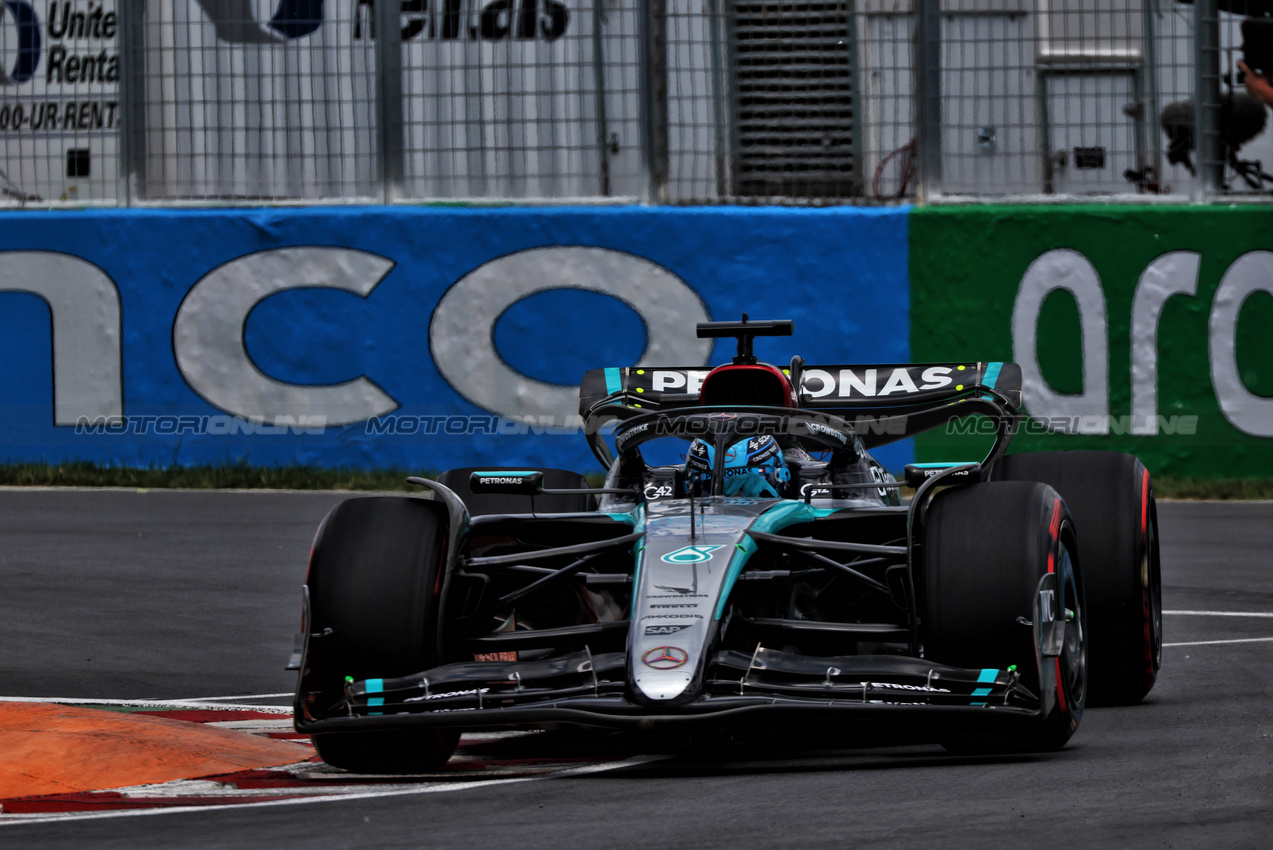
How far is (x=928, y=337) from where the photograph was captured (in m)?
15.6

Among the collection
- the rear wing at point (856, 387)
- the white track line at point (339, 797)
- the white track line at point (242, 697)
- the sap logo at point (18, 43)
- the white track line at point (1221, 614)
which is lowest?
the white track line at point (242, 697)

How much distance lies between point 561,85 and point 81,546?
5.82m

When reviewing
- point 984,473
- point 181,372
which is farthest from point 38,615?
point 181,372

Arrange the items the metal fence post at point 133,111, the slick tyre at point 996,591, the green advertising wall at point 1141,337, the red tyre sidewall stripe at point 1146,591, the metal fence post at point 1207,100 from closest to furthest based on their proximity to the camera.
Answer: the slick tyre at point 996,591 → the red tyre sidewall stripe at point 1146,591 → the green advertising wall at point 1141,337 → the metal fence post at point 1207,100 → the metal fence post at point 133,111

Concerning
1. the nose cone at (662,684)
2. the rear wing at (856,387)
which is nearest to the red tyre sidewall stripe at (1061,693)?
the nose cone at (662,684)

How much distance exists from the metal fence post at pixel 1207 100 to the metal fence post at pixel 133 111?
8.65 m

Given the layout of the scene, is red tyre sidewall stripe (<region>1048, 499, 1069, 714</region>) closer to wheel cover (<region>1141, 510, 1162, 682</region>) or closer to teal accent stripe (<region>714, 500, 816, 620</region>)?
teal accent stripe (<region>714, 500, 816, 620</region>)

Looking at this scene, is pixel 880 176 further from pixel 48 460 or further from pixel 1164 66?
pixel 48 460

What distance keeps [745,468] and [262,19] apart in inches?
401

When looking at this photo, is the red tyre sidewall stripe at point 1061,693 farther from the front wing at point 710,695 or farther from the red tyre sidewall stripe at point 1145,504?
the red tyre sidewall stripe at point 1145,504

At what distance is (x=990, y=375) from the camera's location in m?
9.07

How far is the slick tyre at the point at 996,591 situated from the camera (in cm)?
611
